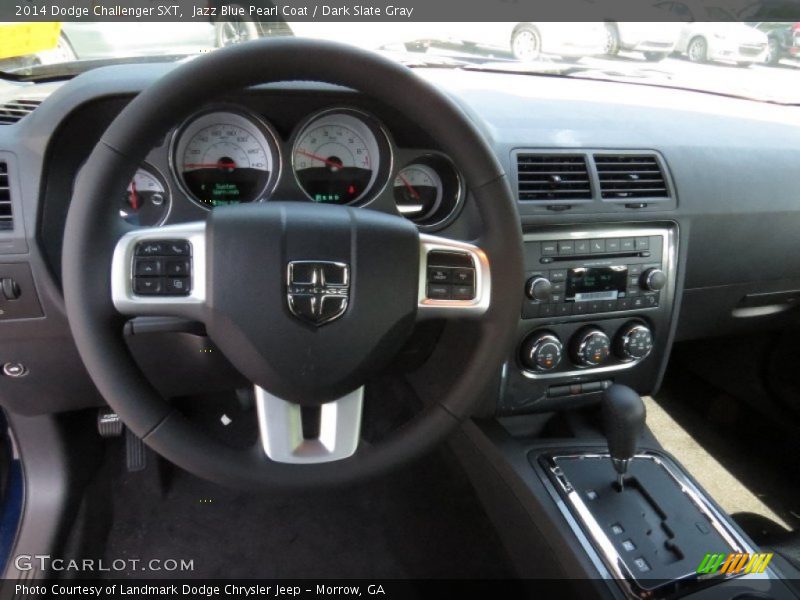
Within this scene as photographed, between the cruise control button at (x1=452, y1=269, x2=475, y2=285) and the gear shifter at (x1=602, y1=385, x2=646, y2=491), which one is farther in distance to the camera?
the gear shifter at (x1=602, y1=385, x2=646, y2=491)

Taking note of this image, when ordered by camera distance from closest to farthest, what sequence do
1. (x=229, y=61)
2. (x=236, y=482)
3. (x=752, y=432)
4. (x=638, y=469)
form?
(x=229, y=61)
(x=236, y=482)
(x=638, y=469)
(x=752, y=432)

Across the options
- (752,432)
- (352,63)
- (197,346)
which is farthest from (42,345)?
(752,432)

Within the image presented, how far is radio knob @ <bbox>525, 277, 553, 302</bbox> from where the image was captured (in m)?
1.43

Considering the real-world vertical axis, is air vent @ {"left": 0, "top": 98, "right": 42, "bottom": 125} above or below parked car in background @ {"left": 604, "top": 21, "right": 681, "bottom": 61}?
below

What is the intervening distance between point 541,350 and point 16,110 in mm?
1233

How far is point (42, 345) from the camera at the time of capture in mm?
1355

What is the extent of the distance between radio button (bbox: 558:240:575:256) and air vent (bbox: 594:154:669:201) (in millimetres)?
136

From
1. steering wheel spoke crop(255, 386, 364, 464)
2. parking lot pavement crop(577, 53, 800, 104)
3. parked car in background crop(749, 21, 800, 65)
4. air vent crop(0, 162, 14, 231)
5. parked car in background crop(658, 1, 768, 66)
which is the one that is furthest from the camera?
parking lot pavement crop(577, 53, 800, 104)

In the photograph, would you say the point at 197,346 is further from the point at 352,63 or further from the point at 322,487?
the point at 352,63

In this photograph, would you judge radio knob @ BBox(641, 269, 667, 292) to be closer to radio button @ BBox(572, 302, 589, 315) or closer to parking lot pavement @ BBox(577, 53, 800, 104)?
radio button @ BBox(572, 302, 589, 315)

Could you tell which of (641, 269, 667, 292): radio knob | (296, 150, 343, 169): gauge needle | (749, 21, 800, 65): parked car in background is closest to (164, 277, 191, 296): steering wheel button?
(296, 150, 343, 169): gauge needle

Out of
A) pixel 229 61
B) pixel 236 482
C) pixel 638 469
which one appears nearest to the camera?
pixel 229 61

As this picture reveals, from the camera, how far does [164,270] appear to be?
1.00 meters

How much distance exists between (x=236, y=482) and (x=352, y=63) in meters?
0.66
